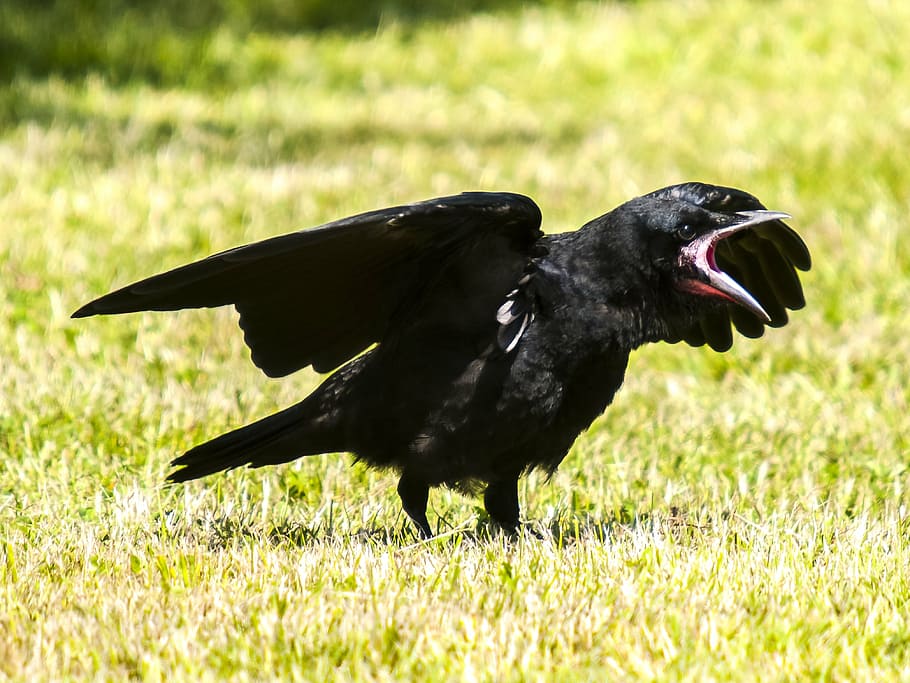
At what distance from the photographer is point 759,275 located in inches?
192

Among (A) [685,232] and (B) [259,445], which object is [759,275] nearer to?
(A) [685,232]

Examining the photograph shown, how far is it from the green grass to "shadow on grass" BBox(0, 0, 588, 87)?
0.05 meters

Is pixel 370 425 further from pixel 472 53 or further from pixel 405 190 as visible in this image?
pixel 472 53

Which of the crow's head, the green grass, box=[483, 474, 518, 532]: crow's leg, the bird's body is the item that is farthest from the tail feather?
the crow's head

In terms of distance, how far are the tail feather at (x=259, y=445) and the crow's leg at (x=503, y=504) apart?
496 mm

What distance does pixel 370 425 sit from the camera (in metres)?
4.25

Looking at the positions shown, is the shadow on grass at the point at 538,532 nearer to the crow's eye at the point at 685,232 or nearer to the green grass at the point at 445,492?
the green grass at the point at 445,492

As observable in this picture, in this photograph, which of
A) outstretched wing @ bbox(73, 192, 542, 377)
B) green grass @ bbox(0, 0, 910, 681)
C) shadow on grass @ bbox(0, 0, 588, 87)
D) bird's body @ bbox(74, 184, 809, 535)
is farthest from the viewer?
shadow on grass @ bbox(0, 0, 588, 87)

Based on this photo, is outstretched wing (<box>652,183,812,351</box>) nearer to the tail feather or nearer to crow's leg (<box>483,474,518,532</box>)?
crow's leg (<box>483,474,518,532</box>)

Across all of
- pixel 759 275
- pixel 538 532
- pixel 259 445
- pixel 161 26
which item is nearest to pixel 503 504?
pixel 538 532

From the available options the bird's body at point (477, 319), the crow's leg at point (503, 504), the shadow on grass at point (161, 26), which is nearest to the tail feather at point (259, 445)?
the bird's body at point (477, 319)

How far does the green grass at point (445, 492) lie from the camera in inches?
129

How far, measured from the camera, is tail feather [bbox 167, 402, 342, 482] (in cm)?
434

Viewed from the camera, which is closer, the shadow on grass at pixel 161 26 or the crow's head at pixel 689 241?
the crow's head at pixel 689 241
